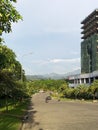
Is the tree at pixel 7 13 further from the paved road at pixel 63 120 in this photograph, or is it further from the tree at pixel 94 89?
the tree at pixel 94 89

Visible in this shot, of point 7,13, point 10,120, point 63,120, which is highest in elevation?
point 7,13

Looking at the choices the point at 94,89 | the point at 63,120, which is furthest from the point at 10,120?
the point at 94,89

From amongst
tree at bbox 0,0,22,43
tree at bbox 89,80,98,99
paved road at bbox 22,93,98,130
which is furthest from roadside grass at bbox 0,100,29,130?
tree at bbox 89,80,98,99

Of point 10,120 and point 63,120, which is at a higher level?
point 10,120

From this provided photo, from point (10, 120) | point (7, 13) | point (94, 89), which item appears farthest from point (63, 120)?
point (94, 89)

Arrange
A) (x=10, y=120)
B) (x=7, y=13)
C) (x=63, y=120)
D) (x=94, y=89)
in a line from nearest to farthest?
(x=7, y=13), (x=10, y=120), (x=63, y=120), (x=94, y=89)

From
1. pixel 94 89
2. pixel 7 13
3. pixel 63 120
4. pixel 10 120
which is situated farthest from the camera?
pixel 94 89

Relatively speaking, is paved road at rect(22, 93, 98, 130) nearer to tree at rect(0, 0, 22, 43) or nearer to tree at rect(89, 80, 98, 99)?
tree at rect(0, 0, 22, 43)

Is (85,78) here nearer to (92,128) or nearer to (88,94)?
(88,94)

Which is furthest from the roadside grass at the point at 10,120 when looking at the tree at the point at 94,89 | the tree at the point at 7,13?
the tree at the point at 94,89

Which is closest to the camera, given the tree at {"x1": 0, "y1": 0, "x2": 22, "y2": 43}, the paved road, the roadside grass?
the tree at {"x1": 0, "y1": 0, "x2": 22, "y2": 43}

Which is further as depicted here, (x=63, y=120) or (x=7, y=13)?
(x=63, y=120)

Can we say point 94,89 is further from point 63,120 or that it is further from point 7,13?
point 7,13

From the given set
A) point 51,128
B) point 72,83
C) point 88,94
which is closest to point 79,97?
point 88,94
